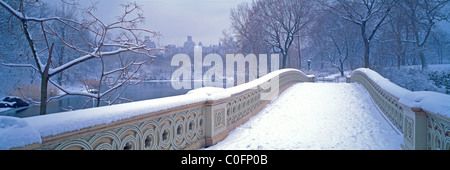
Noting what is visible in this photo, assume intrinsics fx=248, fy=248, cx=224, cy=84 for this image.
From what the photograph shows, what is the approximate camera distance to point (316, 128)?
5867mm

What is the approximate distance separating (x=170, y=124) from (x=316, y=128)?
12.4 ft

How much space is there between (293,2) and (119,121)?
86.9ft

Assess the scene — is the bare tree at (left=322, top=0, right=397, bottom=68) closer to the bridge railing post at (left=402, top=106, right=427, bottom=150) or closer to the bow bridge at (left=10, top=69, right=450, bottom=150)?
the bow bridge at (left=10, top=69, right=450, bottom=150)

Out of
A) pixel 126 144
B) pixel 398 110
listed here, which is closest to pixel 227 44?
pixel 398 110

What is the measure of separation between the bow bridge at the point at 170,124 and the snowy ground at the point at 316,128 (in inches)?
16.9

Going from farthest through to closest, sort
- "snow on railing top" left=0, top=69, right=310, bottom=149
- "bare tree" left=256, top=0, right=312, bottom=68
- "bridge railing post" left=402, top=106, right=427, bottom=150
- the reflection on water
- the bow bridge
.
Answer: "bare tree" left=256, top=0, right=312, bottom=68
the reflection on water
"bridge railing post" left=402, top=106, right=427, bottom=150
the bow bridge
"snow on railing top" left=0, top=69, right=310, bottom=149

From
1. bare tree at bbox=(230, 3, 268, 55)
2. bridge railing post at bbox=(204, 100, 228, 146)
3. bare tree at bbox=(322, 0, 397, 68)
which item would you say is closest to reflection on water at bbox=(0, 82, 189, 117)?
bridge railing post at bbox=(204, 100, 228, 146)

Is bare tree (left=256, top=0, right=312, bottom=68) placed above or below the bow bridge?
above

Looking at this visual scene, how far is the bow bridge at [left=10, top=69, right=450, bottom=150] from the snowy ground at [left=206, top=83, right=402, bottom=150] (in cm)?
43

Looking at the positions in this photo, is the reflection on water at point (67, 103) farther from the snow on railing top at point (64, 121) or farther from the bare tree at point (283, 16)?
the bare tree at point (283, 16)

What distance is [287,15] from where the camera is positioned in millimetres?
26609

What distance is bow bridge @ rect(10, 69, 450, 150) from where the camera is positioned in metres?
2.08

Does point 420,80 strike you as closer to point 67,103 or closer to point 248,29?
point 248,29

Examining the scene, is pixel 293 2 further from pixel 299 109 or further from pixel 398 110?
pixel 398 110
